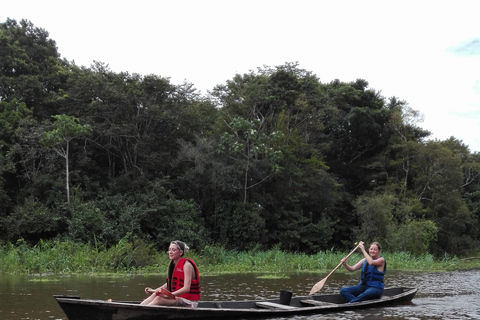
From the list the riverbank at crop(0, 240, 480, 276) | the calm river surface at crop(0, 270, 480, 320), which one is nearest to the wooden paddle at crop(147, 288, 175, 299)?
the calm river surface at crop(0, 270, 480, 320)

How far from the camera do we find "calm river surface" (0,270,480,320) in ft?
29.2

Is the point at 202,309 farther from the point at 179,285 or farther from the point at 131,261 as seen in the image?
the point at 131,261

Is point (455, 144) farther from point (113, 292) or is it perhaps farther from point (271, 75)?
point (113, 292)

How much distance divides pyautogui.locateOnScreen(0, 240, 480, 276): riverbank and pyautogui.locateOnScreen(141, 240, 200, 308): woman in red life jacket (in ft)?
29.4

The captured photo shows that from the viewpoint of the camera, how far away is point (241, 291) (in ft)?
40.5

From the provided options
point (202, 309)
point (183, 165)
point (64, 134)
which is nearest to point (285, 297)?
point (202, 309)

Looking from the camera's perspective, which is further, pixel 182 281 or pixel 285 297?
pixel 285 297

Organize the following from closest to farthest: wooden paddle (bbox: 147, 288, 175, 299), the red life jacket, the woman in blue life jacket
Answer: wooden paddle (bbox: 147, 288, 175, 299) → the red life jacket → the woman in blue life jacket

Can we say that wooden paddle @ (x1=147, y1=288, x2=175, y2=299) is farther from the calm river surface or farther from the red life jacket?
the calm river surface

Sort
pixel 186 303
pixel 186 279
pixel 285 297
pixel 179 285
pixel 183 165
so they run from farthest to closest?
pixel 183 165, pixel 285 297, pixel 179 285, pixel 186 303, pixel 186 279

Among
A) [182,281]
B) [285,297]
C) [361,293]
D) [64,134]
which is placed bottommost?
[361,293]

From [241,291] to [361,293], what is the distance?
3.55 m

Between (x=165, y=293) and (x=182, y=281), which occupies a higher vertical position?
(x=182, y=281)

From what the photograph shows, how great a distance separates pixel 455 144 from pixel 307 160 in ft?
57.1
